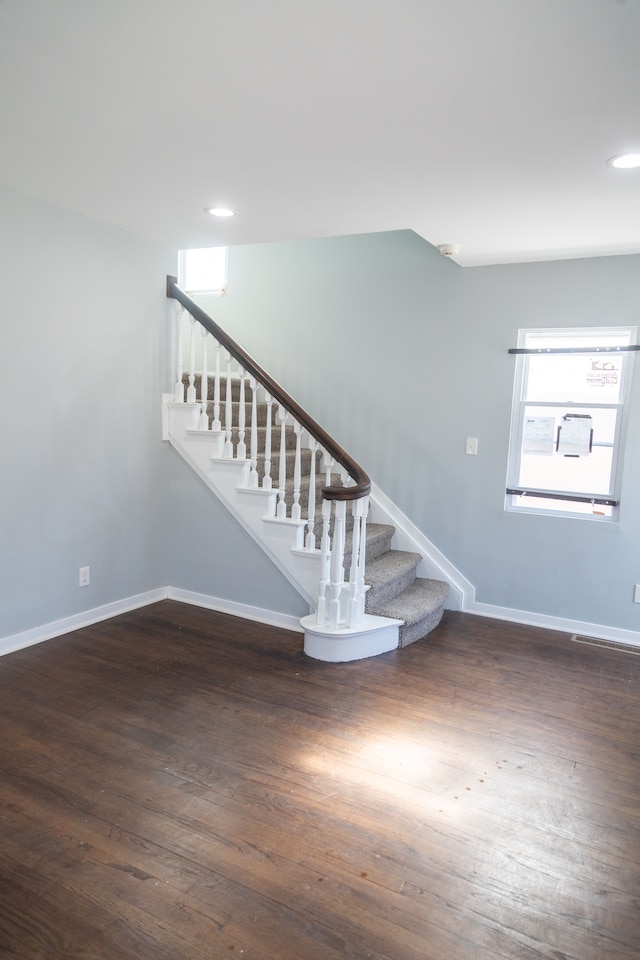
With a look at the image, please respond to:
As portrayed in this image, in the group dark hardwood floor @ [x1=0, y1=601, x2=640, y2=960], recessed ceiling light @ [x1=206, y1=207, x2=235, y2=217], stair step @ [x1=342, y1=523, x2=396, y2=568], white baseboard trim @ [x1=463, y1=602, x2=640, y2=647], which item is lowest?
dark hardwood floor @ [x1=0, y1=601, x2=640, y2=960]

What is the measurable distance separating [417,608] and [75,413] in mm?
2358

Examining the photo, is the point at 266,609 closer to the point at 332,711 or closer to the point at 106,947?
the point at 332,711

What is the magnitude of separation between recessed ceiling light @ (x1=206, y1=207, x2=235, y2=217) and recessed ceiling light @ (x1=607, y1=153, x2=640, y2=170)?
179 cm

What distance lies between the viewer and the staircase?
10.5ft

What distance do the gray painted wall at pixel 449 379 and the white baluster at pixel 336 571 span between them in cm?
118

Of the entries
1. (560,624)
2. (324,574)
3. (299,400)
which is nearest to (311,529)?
(324,574)

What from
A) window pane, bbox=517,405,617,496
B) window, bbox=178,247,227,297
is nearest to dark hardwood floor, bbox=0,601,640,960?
window pane, bbox=517,405,617,496

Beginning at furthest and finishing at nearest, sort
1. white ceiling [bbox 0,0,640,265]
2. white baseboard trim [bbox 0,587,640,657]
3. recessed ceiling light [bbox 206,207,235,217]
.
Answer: white baseboard trim [bbox 0,587,640,657], recessed ceiling light [bbox 206,207,235,217], white ceiling [bbox 0,0,640,265]

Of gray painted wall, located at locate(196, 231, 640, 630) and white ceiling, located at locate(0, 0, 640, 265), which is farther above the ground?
white ceiling, located at locate(0, 0, 640, 265)

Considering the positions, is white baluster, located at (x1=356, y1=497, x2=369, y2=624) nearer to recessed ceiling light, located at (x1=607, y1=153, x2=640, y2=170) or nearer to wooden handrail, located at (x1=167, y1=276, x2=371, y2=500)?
wooden handrail, located at (x1=167, y1=276, x2=371, y2=500)

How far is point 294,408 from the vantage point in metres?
3.46

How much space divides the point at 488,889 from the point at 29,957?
125 centimetres

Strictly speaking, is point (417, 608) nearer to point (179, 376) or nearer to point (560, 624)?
point (560, 624)

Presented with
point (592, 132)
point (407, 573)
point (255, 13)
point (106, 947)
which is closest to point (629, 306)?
point (592, 132)
